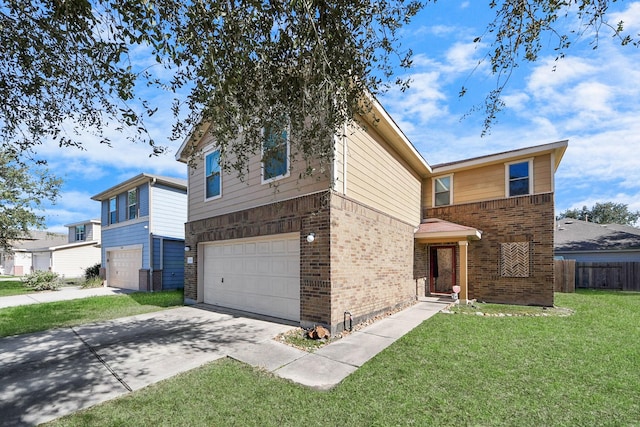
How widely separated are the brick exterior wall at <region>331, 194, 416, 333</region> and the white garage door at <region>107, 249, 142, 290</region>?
12783mm

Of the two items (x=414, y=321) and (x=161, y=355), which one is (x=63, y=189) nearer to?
(x=161, y=355)

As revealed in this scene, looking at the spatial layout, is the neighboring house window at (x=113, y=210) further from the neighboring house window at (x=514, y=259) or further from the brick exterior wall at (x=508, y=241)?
the neighboring house window at (x=514, y=259)

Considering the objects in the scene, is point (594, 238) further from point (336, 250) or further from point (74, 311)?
point (74, 311)

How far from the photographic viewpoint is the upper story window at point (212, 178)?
10.0m

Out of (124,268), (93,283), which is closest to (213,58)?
(124,268)

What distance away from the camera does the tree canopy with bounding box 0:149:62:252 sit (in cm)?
1757

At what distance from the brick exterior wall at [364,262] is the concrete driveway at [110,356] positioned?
1.65m

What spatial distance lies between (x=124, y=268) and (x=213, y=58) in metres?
17.0

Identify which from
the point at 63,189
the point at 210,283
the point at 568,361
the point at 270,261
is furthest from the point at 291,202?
the point at 63,189

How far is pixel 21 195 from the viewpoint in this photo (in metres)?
18.4

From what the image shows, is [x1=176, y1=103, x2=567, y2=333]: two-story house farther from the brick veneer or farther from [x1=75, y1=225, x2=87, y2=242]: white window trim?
[x1=75, y1=225, x2=87, y2=242]: white window trim

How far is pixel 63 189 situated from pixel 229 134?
22058 mm

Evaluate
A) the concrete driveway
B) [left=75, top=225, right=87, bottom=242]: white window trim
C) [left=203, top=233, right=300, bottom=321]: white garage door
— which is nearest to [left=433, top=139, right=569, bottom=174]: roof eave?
[left=203, top=233, right=300, bottom=321]: white garage door

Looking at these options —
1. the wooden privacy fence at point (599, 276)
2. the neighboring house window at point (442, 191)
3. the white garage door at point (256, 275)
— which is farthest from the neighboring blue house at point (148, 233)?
the wooden privacy fence at point (599, 276)
